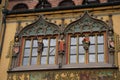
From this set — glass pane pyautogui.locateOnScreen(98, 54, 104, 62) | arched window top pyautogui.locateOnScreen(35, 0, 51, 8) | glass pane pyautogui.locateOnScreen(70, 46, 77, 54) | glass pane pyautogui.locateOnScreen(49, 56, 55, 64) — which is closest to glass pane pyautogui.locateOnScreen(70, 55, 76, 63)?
glass pane pyautogui.locateOnScreen(70, 46, 77, 54)

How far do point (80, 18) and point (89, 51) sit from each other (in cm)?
169

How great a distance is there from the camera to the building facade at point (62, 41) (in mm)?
12086

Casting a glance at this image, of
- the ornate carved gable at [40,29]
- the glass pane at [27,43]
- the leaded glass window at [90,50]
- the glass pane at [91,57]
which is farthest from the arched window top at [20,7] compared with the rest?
the glass pane at [91,57]

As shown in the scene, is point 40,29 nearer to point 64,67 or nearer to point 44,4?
point 44,4

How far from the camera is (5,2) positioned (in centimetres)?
1493

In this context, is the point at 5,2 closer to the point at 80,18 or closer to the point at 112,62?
the point at 80,18

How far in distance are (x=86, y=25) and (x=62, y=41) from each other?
1.33 meters

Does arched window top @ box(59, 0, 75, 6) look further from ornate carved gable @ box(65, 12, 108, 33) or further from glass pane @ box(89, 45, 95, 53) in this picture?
glass pane @ box(89, 45, 95, 53)

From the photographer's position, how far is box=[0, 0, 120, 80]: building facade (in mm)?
12086

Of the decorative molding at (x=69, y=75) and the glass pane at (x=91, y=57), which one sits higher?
the glass pane at (x=91, y=57)

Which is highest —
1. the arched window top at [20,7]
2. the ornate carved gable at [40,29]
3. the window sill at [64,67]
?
the arched window top at [20,7]

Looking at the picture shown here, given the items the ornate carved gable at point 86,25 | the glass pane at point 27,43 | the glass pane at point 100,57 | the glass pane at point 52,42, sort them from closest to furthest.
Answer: the glass pane at point 100,57 < the ornate carved gable at point 86,25 < the glass pane at point 52,42 < the glass pane at point 27,43

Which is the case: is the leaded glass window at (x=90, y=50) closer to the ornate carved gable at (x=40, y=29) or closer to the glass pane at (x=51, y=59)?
the glass pane at (x=51, y=59)

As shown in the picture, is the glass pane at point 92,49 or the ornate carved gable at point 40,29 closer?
the glass pane at point 92,49
